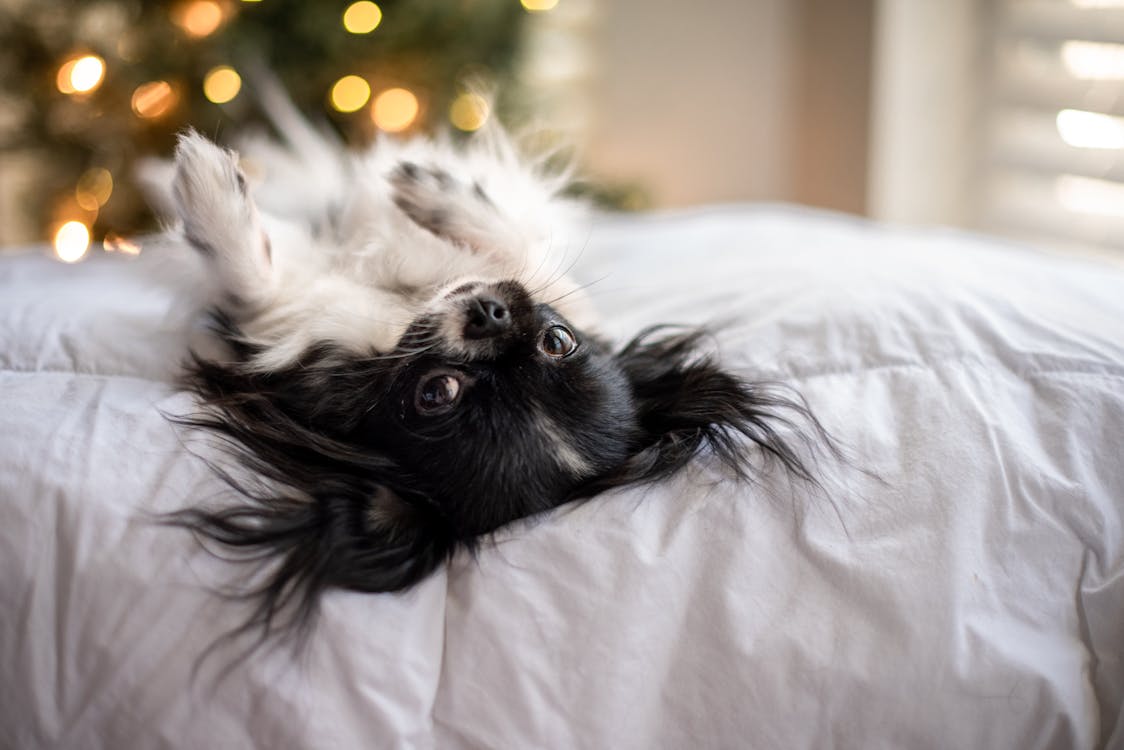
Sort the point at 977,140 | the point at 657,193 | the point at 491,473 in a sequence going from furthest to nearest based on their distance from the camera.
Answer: the point at 657,193 → the point at 977,140 → the point at 491,473

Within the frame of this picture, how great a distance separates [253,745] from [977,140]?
326cm

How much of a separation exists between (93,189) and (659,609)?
8.09 feet

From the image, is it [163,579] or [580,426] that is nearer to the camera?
[163,579]

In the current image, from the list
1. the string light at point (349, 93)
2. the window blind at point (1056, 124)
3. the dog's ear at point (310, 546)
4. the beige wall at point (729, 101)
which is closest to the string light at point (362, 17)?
the string light at point (349, 93)

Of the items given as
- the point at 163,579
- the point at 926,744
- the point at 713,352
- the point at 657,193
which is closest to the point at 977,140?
the point at 657,193

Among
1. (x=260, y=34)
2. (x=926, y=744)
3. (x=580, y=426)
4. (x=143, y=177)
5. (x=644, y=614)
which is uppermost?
(x=260, y=34)

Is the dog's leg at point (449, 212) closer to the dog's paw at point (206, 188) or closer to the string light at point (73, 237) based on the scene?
the dog's paw at point (206, 188)

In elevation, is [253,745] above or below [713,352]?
below

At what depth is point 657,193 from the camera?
4.14 metres

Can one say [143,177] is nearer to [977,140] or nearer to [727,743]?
[727,743]

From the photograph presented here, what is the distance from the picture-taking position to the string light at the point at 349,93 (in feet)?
A: 9.35

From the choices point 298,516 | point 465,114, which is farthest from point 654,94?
point 298,516

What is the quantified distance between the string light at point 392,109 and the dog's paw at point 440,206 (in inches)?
48.9

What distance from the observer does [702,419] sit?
132cm
